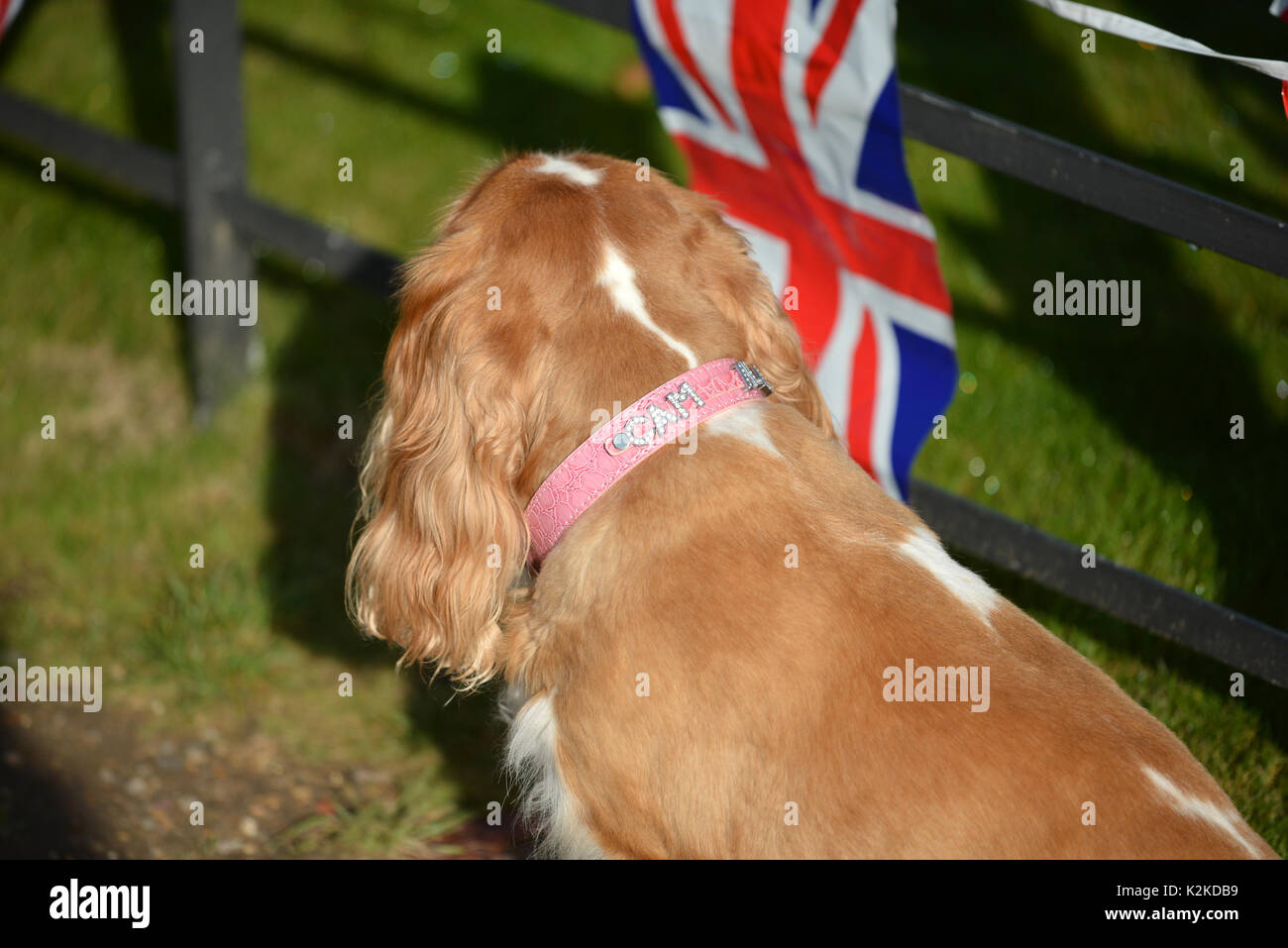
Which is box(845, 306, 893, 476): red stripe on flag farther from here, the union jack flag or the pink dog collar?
the pink dog collar

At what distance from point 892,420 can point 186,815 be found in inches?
87.9

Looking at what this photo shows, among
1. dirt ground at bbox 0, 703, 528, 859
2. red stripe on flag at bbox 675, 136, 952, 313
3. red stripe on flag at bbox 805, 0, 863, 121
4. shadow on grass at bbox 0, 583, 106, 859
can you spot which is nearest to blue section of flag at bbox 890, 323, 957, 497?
red stripe on flag at bbox 675, 136, 952, 313

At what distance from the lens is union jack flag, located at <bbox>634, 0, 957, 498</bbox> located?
9.75ft

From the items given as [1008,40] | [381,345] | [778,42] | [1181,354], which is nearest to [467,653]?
[778,42]

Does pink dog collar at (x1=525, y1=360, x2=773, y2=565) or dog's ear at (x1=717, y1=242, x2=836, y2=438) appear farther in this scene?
dog's ear at (x1=717, y1=242, x2=836, y2=438)

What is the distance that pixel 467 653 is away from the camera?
256 cm

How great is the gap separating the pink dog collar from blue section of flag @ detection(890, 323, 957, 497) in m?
0.93

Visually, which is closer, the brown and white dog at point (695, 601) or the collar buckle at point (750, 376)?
the brown and white dog at point (695, 601)

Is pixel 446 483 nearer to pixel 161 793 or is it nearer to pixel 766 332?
pixel 766 332

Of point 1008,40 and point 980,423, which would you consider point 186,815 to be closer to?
point 980,423

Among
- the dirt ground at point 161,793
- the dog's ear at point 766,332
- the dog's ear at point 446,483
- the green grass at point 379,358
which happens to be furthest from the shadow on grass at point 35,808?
the dog's ear at point 766,332

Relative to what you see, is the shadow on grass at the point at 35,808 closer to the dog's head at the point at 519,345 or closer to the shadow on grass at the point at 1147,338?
the dog's head at the point at 519,345

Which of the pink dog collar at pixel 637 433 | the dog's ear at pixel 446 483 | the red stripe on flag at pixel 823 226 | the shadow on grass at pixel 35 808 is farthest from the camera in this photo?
the shadow on grass at pixel 35 808

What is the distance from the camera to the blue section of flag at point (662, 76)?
3312 mm
